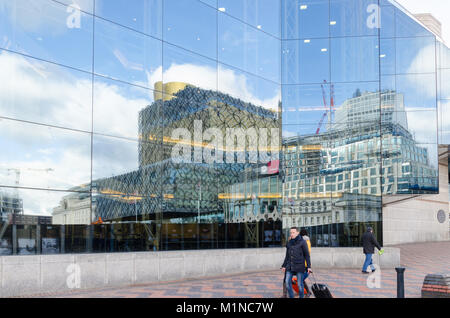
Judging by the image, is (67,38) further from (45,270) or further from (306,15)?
(306,15)

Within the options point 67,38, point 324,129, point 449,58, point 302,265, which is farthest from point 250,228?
point 449,58

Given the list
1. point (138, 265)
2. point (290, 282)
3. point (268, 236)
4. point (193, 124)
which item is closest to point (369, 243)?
point (268, 236)

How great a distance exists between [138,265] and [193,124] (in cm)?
514

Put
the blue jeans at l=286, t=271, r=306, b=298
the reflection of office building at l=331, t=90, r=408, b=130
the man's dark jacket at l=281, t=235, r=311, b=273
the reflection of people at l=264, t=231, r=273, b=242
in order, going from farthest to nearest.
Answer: the reflection of office building at l=331, t=90, r=408, b=130 < the reflection of people at l=264, t=231, r=273, b=242 < the blue jeans at l=286, t=271, r=306, b=298 < the man's dark jacket at l=281, t=235, r=311, b=273

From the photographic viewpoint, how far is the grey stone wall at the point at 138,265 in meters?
10.0

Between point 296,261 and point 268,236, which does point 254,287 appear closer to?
point 296,261

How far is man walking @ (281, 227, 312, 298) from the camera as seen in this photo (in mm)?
9102

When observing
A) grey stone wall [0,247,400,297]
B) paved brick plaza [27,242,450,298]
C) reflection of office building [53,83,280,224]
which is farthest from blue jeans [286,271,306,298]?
reflection of office building [53,83,280,224]

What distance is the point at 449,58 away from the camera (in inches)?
1070

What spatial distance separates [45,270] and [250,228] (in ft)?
25.2

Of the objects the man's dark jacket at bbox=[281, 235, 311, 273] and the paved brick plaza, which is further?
the paved brick plaza

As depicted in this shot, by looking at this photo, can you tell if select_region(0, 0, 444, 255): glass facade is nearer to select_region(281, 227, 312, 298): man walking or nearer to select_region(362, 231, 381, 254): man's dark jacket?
select_region(362, 231, 381, 254): man's dark jacket

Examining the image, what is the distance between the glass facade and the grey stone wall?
870mm

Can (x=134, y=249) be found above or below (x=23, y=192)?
below
